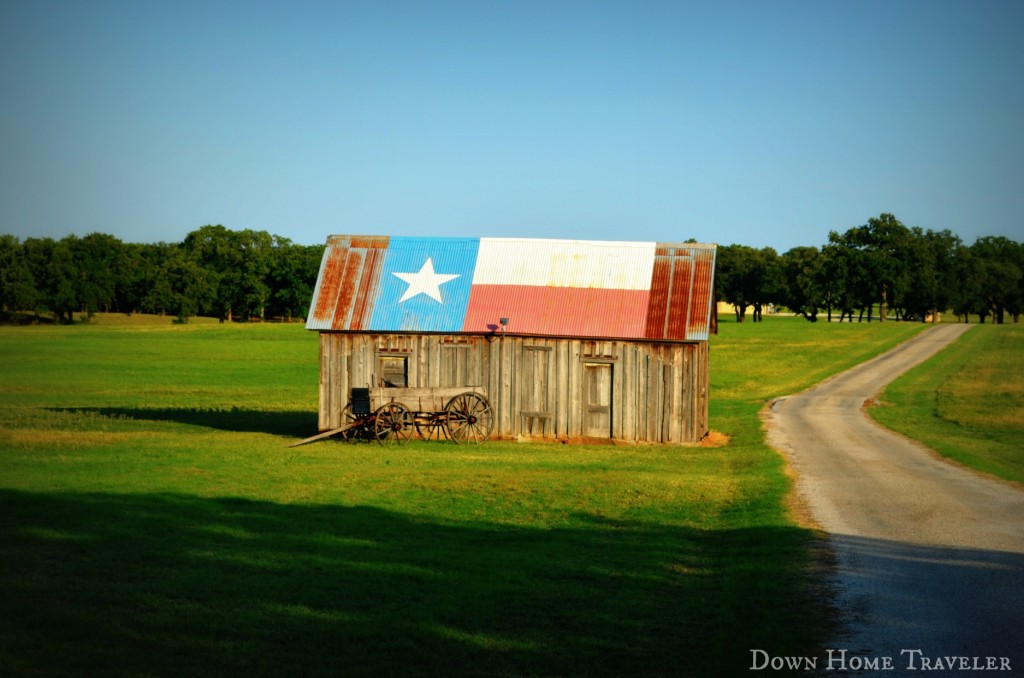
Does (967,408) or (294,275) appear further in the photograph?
(294,275)

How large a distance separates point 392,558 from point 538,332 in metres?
19.3

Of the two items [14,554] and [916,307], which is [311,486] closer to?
[14,554]

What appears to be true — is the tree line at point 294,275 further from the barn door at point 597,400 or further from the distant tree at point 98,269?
the barn door at point 597,400

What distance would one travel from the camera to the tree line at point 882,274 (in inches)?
5856

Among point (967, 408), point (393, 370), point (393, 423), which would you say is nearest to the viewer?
point (393, 423)

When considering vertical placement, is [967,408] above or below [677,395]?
below

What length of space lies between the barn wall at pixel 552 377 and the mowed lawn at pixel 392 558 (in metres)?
1.53

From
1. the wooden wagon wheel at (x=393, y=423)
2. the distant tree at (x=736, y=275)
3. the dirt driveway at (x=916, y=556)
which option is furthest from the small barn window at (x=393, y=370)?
the distant tree at (x=736, y=275)

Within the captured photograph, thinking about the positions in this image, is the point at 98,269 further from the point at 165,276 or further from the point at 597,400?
the point at 597,400

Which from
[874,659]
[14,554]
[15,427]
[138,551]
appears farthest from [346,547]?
[15,427]

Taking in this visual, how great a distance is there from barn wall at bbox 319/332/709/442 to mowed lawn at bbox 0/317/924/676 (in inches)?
60.2

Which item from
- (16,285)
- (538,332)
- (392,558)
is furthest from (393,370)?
(16,285)

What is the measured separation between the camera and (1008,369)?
70500mm

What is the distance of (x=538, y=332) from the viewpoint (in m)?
33.2
